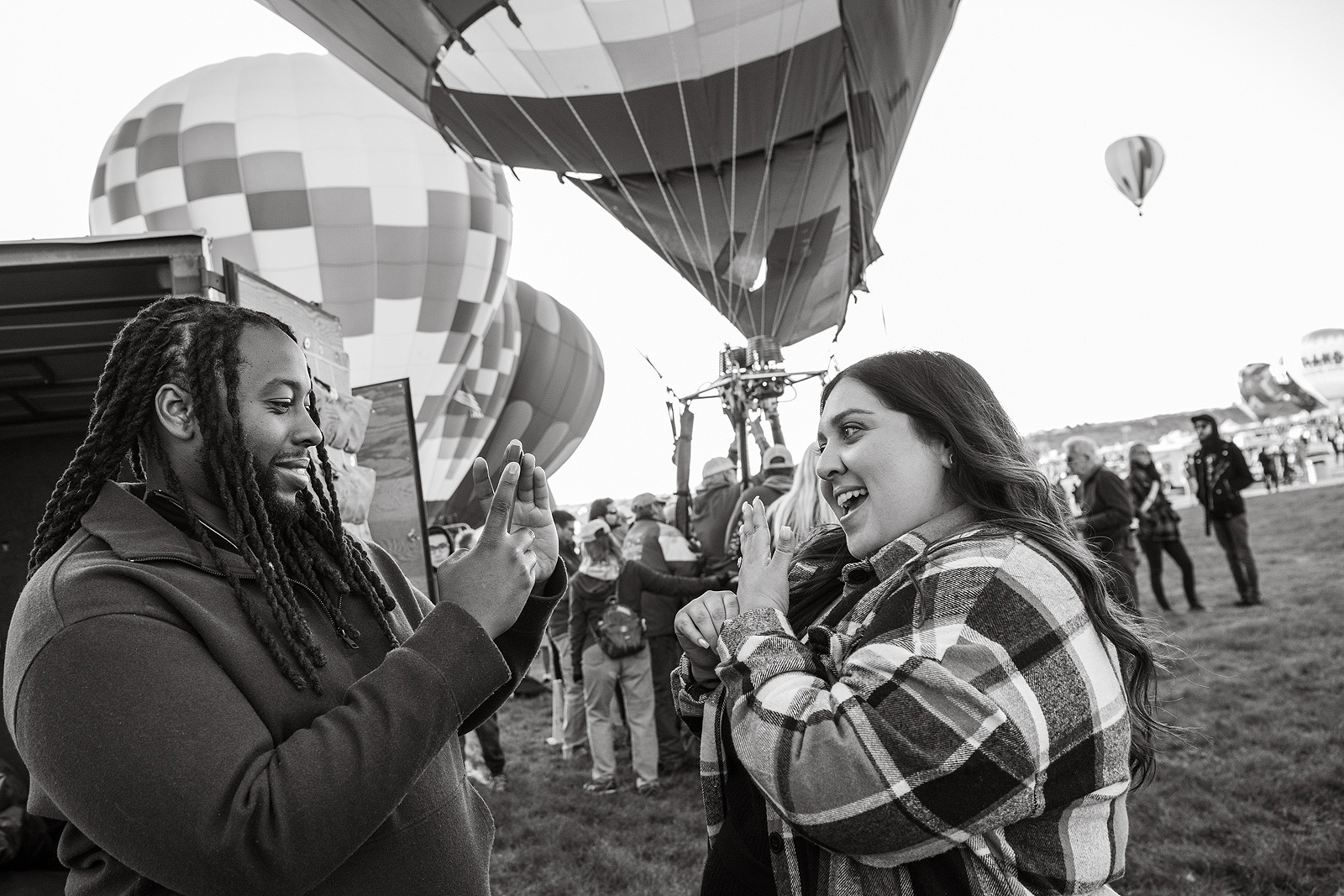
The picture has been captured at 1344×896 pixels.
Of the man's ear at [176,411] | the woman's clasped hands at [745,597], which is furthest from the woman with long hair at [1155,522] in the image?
the man's ear at [176,411]

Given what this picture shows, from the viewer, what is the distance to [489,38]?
8656 millimetres

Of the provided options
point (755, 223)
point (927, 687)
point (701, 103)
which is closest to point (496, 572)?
point (927, 687)

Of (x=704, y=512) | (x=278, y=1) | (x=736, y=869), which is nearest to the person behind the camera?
(x=736, y=869)

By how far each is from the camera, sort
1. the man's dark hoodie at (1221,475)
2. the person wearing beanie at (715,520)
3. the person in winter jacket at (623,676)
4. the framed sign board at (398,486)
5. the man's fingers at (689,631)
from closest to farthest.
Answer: the man's fingers at (689,631)
the framed sign board at (398,486)
the person in winter jacket at (623,676)
the person wearing beanie at (715,520)
the man's dark hoodie at (1221,475)

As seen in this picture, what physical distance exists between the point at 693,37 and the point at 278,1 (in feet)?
13.6

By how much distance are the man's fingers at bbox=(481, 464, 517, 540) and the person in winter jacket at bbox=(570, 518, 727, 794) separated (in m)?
4.05

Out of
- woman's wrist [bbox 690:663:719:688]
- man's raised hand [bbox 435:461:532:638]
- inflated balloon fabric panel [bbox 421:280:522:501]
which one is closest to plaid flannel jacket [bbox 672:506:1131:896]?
woman's wrist [bbox 690:663:719:688]

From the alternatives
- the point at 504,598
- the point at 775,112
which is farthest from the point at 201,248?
the point at 775,112

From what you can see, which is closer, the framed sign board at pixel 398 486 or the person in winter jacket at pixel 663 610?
the framed sign board at pixel 398 486

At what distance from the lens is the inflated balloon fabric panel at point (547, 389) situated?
17812 mm

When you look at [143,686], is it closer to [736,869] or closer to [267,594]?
[267,594]

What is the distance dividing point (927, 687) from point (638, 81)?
9.16m

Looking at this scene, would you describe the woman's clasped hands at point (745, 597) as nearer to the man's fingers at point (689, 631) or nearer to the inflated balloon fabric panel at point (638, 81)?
the man's fingers at point (689, 631)

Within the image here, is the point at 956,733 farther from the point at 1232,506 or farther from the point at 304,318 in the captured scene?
the point at 1232,506
